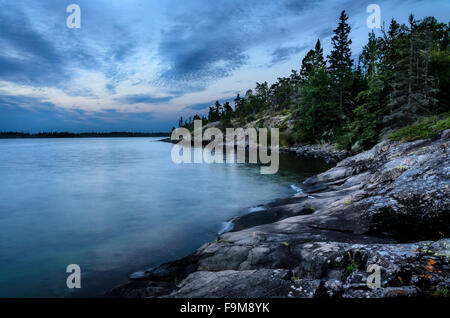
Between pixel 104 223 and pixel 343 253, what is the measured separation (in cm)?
1227

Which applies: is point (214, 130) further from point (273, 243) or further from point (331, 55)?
point (273, 243)

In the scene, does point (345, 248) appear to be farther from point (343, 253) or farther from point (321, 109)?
point (321, 109)

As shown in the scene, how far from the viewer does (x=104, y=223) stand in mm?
12969

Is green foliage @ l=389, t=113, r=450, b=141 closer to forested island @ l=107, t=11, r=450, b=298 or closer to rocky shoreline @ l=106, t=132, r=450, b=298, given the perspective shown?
forested island @ l=107, t=11, r=450, b=298

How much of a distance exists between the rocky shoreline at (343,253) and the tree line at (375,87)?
18130 mm

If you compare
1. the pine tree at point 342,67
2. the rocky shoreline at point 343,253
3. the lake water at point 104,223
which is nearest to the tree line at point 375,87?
the pine tree at point 342,67

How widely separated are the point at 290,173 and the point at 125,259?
20393 millimetres

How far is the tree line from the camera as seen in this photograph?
23891 millimetres

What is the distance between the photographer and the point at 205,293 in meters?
5.11

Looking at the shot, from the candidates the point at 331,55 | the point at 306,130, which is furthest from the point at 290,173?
the point at 331,55

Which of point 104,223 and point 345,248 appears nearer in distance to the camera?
point 345,248

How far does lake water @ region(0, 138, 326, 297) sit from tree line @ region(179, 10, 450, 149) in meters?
12.3

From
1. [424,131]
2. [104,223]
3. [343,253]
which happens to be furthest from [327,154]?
[343,253]

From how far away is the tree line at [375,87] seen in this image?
941 inches
